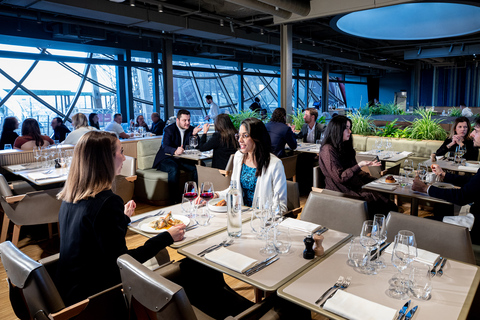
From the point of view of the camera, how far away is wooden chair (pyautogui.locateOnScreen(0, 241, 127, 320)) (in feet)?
5.32

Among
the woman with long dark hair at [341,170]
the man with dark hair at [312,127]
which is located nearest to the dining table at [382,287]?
the woman with long dark hair at [341,170]

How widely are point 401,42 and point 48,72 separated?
12242 mm

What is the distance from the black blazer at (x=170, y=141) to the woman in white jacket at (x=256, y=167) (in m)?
2.54

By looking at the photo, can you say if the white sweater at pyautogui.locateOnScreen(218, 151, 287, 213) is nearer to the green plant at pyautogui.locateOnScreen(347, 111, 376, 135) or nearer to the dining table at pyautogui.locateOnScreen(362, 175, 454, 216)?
the dining table at pyautogui.locateOnScreen(362, 175, 454, 216)

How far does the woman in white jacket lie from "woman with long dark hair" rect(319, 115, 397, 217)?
888 millimetres

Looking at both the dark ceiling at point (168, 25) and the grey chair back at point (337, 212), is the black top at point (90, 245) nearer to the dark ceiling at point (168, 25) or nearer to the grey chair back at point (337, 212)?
the grey chair back at point (337, 212)

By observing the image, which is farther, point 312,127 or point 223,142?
point 312,127

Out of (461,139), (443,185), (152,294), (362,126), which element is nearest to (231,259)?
(152,294)

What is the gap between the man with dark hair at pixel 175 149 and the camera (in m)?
5.55

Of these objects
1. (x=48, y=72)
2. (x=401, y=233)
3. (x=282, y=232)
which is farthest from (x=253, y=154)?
(x=48, y=72)

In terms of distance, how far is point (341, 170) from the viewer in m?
3.70

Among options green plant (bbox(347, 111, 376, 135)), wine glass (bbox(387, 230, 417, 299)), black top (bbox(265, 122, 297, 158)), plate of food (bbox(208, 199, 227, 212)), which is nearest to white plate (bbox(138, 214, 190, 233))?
plate of food (bbox(208, 199, 227, 212))

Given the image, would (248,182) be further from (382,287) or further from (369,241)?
(382,287)

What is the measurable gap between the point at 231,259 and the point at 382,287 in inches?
28.1
